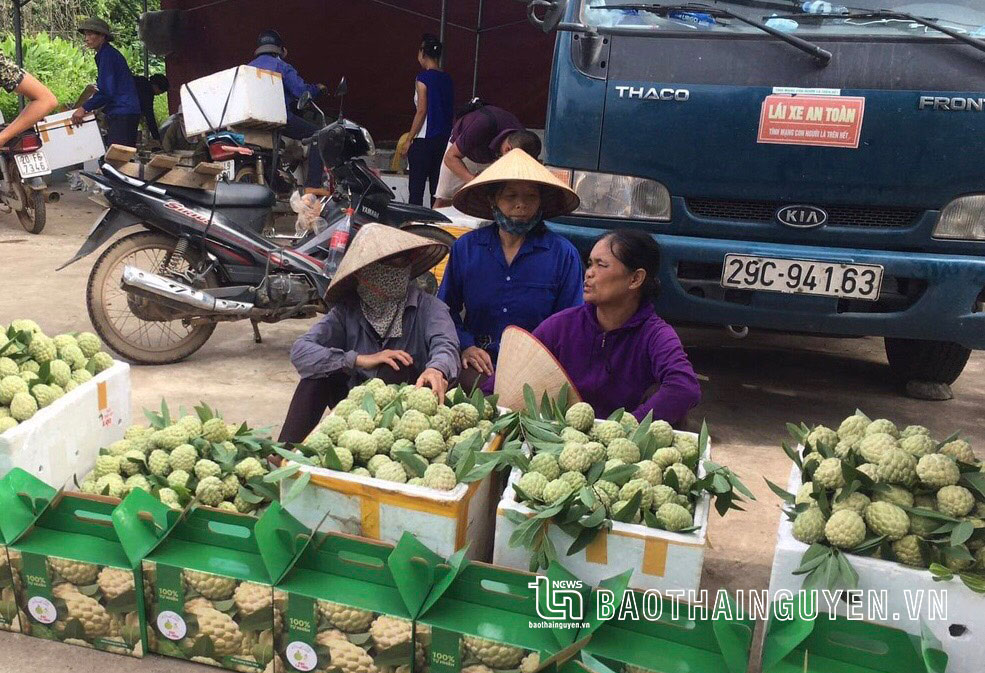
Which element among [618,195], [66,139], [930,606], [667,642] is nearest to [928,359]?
[618,195]

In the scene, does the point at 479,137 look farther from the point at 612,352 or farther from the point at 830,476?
the point at 830,476

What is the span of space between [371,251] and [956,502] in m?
2.01

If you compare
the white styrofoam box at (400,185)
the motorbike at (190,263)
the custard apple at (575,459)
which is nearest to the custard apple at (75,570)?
the custard apple at (575,459)

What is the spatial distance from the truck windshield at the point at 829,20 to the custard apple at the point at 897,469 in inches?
89.0

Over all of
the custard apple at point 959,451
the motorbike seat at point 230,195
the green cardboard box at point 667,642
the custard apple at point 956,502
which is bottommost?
the green cardboard box at point 667,642

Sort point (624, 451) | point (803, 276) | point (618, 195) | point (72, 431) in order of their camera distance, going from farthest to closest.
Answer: point (618, 195), point (803, 276), point (72, 431), point (624, 451)

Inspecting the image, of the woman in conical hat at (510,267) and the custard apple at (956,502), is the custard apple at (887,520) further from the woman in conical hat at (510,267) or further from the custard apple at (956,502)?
the woman in conical hat at (510,267)

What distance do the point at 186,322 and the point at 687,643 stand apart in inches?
147

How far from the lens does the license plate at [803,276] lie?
391cm

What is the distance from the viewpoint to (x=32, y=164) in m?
7.95

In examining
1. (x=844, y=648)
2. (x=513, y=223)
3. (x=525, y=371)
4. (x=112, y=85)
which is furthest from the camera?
(x=112, y=85)

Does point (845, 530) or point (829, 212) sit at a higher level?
point (829, 212)

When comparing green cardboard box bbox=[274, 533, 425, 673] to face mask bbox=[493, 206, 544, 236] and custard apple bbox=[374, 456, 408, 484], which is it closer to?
custard apple bbox=[374, 456, 408, 484]

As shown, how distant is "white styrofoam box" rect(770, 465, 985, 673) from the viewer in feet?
6.64
